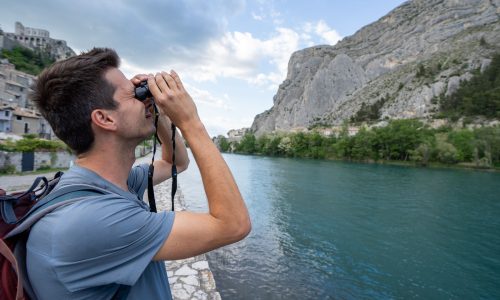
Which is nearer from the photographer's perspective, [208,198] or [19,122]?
[208,198]

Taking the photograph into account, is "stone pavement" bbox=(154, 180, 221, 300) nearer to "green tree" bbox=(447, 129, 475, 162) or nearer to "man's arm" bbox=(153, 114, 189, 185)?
"man's arm" bbox=(153, 114, 189, 185)

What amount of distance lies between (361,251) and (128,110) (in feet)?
31.4

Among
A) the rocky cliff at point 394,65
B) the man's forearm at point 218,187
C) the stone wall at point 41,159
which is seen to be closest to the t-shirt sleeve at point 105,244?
the man's forearm at point 218,187

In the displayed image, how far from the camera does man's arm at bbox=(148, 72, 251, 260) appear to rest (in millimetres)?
1021

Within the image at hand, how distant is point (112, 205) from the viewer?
3.08 feet

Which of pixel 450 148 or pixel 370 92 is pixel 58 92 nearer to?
pixel 450 148

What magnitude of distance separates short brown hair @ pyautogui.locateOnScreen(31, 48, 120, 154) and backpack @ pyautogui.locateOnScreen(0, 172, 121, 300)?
307mm

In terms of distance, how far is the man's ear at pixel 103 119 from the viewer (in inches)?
45.4

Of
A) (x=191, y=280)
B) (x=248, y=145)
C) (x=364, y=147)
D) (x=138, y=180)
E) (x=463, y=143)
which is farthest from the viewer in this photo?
(x=248, y=145)

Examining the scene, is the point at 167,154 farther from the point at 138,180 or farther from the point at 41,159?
the point at 41,159

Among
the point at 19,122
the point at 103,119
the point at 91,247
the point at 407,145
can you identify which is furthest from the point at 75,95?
the point at 407,145

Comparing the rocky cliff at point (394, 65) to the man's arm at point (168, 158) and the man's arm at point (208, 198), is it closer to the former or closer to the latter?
the man's arm at point (168, 158)

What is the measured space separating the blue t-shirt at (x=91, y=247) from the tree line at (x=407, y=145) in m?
55.3

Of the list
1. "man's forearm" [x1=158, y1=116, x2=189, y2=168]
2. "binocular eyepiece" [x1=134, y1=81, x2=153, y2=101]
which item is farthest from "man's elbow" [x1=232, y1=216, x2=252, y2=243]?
"man's forearm" [x1=158, y1=116, x2=189, y2=168]
